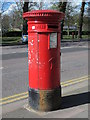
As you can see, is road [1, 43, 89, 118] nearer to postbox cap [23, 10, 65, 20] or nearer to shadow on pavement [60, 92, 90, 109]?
shadow on pavement [60, 92, 90, 109]

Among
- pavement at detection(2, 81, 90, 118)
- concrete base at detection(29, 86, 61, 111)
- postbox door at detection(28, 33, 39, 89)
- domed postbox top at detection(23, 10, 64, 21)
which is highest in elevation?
domed postbox top at detection(23, 10, 64, 21)

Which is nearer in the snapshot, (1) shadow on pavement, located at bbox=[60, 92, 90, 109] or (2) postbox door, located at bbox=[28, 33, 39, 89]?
(2) postbox door, located at bbox=[28, 33, 39, 89]

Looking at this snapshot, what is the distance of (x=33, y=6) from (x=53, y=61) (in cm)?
3563

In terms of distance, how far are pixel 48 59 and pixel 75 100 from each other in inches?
50.2

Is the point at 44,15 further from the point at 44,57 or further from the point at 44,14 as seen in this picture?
the point at 44,57

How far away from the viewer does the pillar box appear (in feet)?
13.5

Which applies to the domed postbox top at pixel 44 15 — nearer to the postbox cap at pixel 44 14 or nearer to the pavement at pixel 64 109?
the postbox cap at pixel 44 14

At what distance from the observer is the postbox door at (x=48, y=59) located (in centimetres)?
416

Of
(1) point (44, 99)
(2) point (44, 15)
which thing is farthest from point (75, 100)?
(2) point (44, 15)

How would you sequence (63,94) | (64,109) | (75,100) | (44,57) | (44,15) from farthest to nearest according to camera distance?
(63,94)
(75,100)
(64,109)
(44,57)
(44,15)

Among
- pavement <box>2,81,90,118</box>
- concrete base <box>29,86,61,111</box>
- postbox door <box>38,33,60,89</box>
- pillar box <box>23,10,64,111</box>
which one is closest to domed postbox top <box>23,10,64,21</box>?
pillar box <box>23,10,64,111</box>

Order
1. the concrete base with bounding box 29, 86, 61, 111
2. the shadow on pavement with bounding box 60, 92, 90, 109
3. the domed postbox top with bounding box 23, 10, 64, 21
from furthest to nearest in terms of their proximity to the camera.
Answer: the shadow on pavement with bounding box 60, 92, 90, 109, the concrete base with bounding box 29, 86, 61, 111, the domed postbox top with bounding box 23, 10, 64, 21

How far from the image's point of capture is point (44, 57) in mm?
4195

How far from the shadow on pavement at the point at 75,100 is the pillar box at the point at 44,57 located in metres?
0.31
